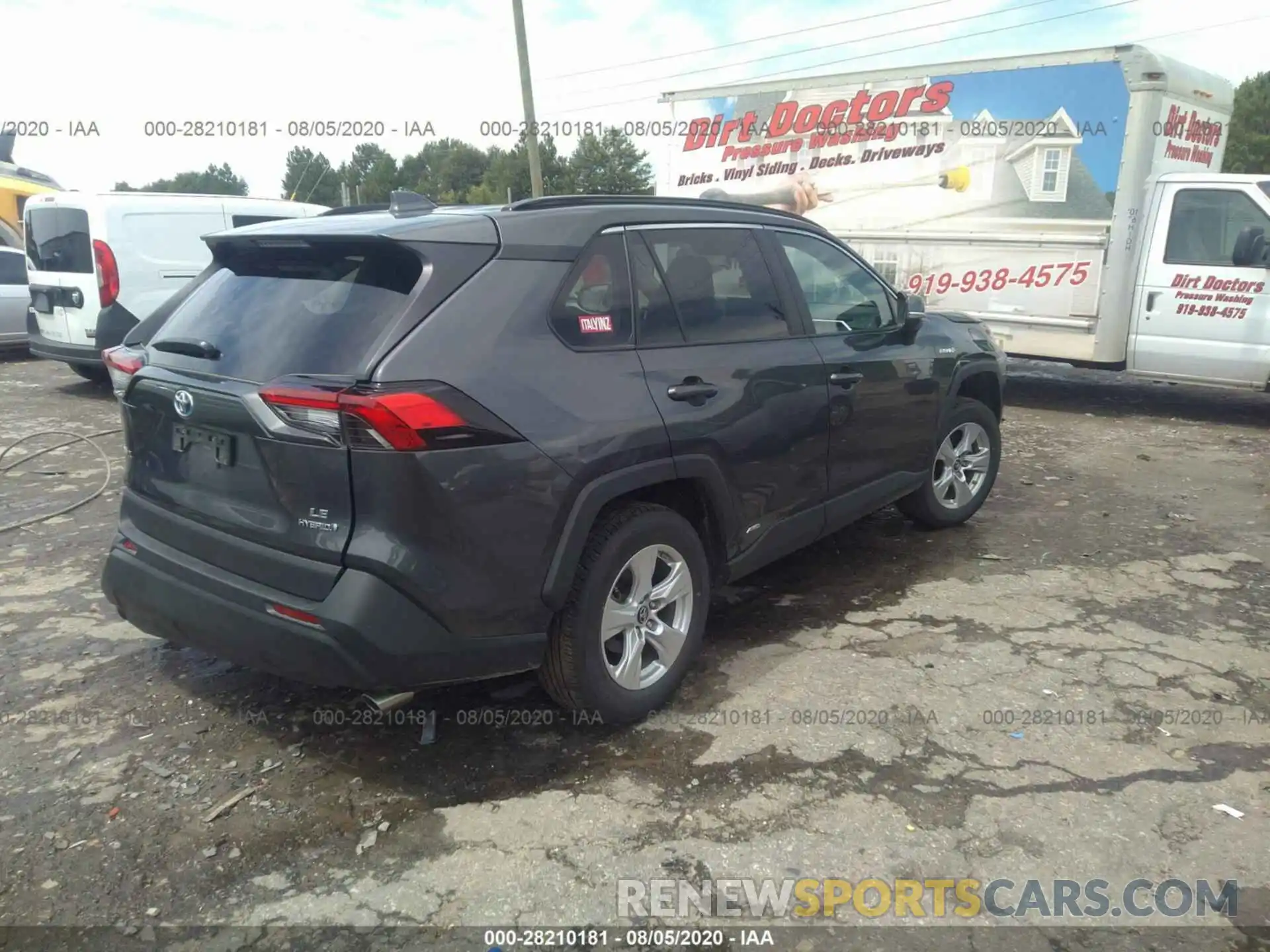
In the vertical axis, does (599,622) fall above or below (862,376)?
below

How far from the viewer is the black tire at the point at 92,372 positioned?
9500mm

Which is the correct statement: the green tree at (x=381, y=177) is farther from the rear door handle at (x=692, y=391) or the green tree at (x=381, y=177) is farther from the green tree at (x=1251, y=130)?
the rear door handle at (x=692, y=391)

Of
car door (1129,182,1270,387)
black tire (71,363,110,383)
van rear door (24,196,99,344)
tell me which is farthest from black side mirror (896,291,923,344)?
black tire (71,363,110,383)

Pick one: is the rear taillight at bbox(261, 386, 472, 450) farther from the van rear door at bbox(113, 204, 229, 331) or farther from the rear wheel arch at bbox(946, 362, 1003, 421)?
the van rear door at bbox(113, 204, 229, 331)

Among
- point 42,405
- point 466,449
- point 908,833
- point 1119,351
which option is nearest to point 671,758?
point 908,833

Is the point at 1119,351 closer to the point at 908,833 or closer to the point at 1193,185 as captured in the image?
the point at 1193,185

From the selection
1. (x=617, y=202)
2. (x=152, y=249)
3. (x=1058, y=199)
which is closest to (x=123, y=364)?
(x=617, y=202)

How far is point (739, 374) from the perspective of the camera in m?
3.59

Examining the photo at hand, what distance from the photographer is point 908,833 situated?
9.04 feet

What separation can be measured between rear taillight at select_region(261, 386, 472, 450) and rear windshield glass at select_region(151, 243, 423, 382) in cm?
12

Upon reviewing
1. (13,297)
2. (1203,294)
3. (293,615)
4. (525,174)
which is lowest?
(293,615)

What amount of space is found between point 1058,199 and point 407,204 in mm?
7422

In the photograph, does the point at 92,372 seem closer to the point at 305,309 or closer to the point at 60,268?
the point at 60,268

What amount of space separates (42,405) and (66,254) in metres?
1.49
